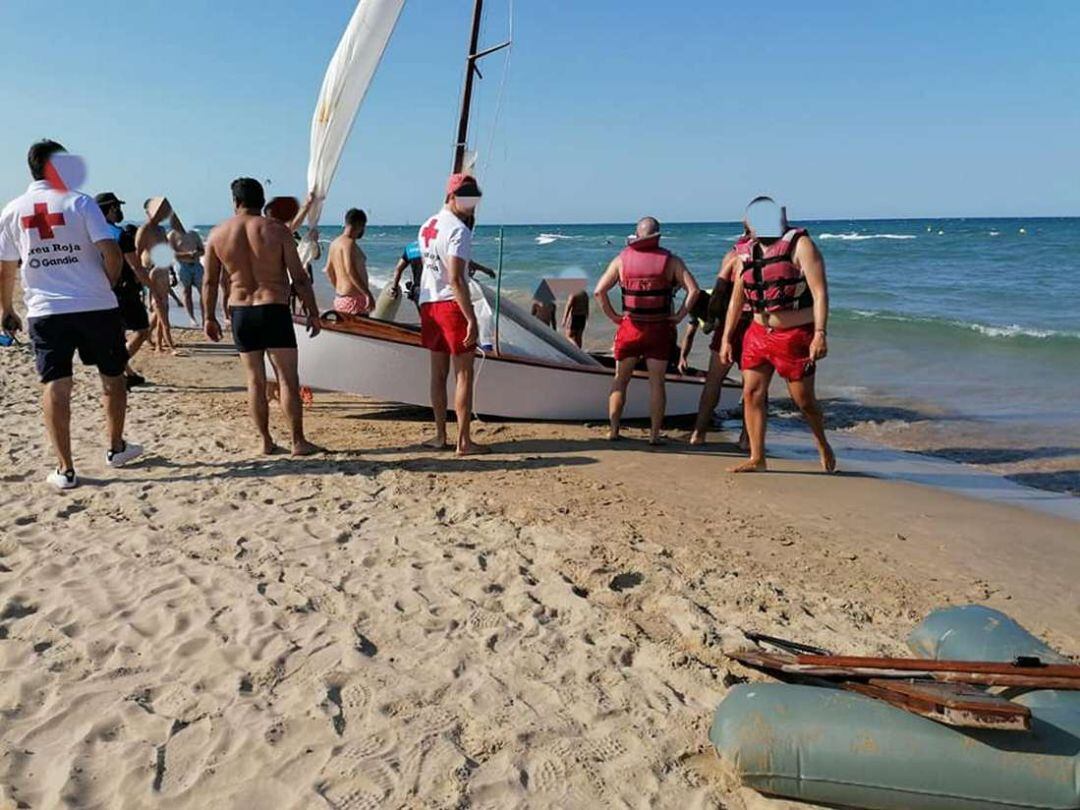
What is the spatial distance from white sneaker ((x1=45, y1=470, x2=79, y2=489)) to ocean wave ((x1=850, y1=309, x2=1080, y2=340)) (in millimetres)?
14263

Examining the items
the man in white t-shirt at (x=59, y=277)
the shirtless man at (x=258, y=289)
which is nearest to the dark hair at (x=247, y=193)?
the shirtless man at (x=258, y=289)

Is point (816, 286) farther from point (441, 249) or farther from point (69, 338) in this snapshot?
point (69, 338)

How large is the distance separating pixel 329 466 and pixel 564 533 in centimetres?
184

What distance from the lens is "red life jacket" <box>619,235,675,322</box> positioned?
6.36 m

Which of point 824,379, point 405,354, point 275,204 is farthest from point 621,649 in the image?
point 824,379

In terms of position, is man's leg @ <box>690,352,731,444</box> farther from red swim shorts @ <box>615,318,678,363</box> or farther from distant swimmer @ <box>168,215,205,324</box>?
distant swimmer @ <box>168,215,205,324</box>

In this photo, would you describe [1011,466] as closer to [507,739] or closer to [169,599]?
[507,739]

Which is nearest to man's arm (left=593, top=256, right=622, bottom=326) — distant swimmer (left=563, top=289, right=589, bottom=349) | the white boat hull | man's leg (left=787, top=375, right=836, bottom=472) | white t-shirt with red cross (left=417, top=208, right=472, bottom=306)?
the white boat hull

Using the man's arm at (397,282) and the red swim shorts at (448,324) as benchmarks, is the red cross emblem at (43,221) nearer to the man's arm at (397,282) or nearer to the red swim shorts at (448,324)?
the red swim shorts at (448,324)

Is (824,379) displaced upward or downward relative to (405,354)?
downward

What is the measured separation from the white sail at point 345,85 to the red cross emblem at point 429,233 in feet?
7.46

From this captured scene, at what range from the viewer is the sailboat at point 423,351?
6.73 meters

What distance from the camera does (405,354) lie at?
670 centimetres

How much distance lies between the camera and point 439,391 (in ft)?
20.3
